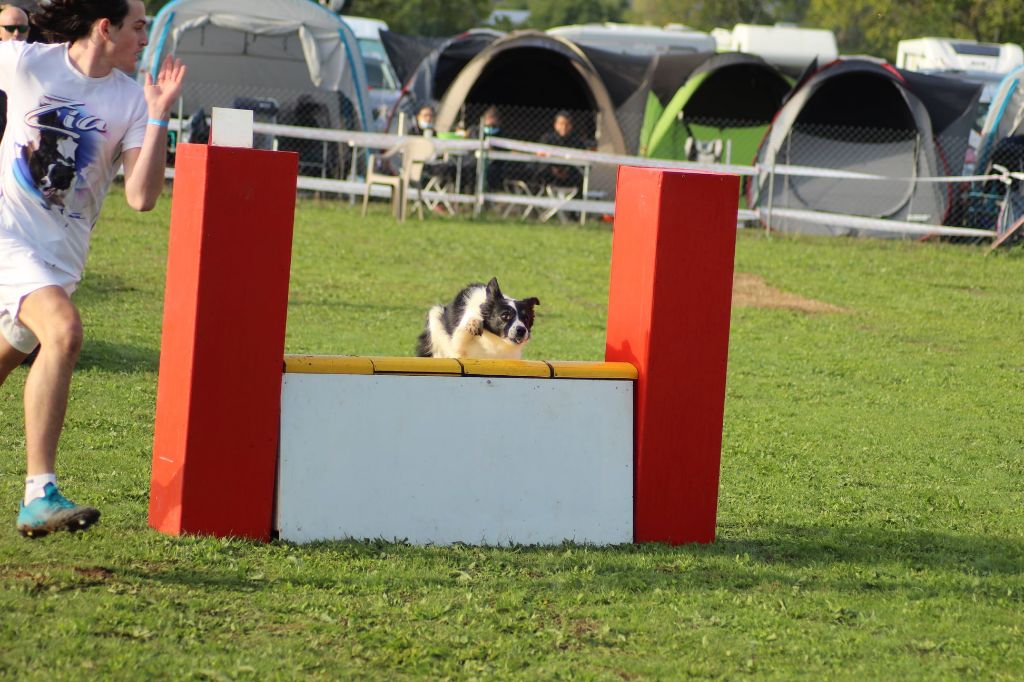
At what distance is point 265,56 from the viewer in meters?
21.5

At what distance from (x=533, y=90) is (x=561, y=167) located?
4382mm

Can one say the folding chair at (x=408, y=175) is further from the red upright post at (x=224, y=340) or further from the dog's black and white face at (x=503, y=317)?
the red upright post at (x=224, y=340)

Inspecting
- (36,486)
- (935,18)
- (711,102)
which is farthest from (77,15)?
(935,18)

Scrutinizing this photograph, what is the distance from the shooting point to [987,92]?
25219 millimetres

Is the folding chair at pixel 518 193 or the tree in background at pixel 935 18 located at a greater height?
the tree in background at pixel 935 18

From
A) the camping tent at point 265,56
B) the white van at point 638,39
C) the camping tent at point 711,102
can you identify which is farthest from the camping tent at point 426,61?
the white van at point 638,39

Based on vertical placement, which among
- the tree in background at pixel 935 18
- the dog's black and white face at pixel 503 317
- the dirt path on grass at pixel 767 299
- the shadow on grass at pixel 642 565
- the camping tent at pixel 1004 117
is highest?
the tree in background at pixel 935 18

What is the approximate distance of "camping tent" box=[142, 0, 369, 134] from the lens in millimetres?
19797

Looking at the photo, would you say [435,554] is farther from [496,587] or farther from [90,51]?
[90,51]

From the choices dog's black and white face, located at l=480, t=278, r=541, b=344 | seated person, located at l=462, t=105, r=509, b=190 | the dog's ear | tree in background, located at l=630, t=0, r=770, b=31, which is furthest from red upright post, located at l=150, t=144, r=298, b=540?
tree in background, located at l=630, t=0, r=770, b=31

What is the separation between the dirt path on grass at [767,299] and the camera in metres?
12.7

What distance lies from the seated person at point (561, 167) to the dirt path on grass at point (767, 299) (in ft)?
17.3

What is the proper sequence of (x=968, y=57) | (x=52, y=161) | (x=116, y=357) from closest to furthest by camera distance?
(x=52, y=161), (x=116, y=357), (x=968, y=57)

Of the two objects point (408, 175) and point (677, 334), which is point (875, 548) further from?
point (408, 175)
